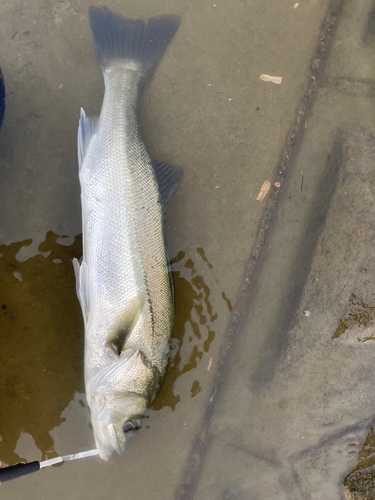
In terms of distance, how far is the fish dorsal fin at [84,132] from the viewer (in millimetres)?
2393

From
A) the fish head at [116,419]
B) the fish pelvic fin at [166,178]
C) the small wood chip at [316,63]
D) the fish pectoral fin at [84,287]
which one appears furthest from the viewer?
the small wood chip at [316,63]

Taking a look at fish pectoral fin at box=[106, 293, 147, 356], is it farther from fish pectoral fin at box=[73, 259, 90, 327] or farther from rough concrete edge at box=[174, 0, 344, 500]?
rough concrete edge at box=[174, 0, 344, 500]

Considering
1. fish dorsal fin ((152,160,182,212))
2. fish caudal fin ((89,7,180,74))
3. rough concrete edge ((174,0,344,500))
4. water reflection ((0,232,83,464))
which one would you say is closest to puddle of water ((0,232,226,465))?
water reflection ((0,232,83,464))

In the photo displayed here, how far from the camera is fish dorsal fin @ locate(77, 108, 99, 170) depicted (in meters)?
2.39

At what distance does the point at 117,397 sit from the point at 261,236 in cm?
153

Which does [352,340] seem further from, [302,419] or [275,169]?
[275,169]

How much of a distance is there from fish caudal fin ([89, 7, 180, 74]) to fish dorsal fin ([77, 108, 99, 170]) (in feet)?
1.36

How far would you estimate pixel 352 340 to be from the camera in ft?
9.03

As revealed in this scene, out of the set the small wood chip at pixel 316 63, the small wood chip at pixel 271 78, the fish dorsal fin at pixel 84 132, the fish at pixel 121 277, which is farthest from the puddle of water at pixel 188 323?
the small wood chip at pixel 316 63

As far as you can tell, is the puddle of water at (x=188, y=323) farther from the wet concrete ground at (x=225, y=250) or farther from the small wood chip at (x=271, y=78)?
the small wood chip at (x=271, y=78)

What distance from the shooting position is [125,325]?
2.24m

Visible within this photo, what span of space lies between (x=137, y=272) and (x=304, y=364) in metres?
1.48

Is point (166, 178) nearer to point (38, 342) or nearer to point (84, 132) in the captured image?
point (84, 132)

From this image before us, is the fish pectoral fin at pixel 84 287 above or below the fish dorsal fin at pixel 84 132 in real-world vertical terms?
below
